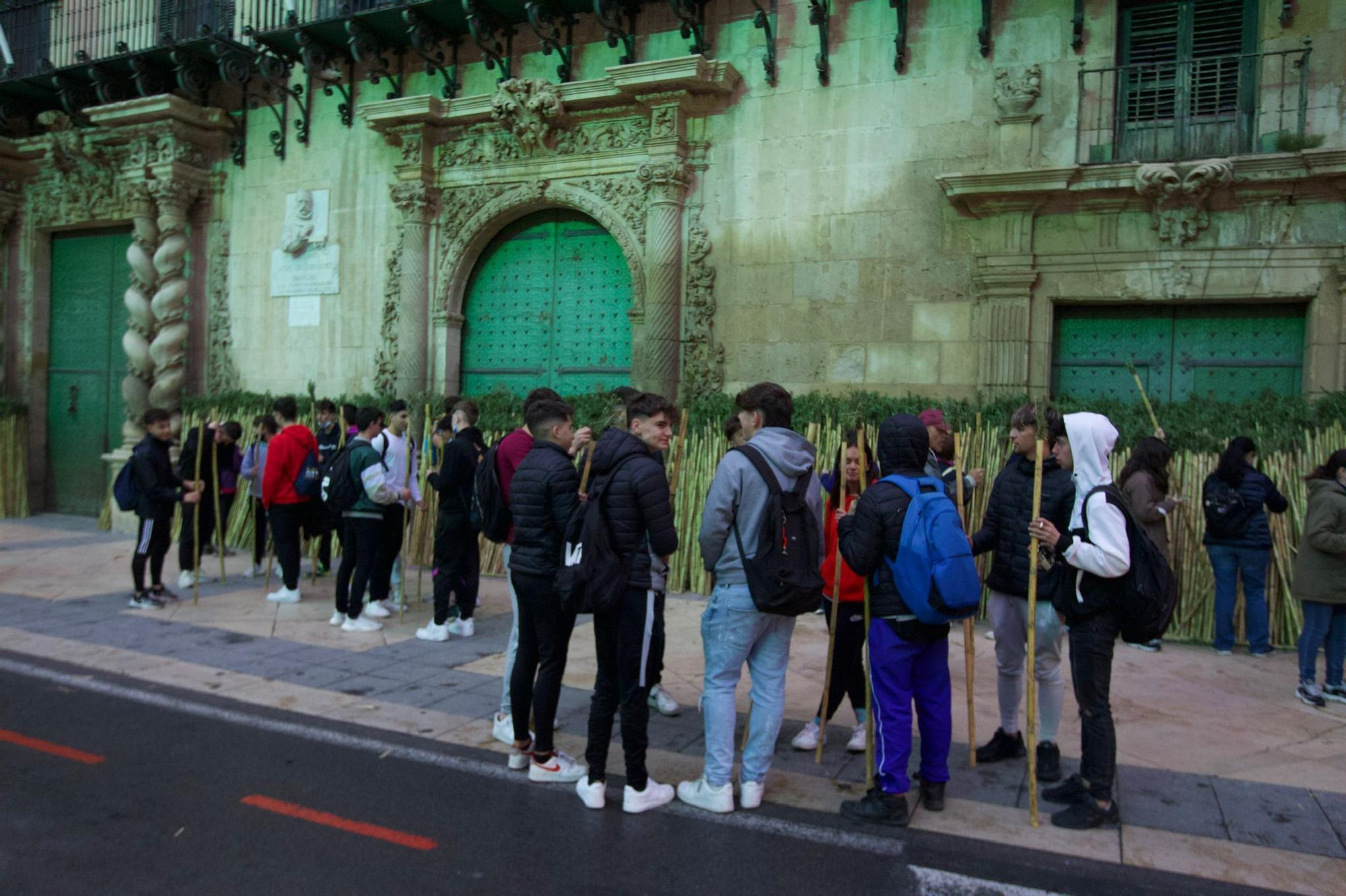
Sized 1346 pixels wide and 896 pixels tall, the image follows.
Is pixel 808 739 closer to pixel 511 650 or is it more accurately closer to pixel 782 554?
pixel 782 554

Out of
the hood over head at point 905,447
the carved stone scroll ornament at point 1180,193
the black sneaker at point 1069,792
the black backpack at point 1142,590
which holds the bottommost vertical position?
the black sneaker at point 1069,792

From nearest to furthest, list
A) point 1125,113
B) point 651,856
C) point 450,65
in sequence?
point 651,856
point 1125,113
point 450,65

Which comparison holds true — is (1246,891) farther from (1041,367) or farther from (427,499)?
(427,499)

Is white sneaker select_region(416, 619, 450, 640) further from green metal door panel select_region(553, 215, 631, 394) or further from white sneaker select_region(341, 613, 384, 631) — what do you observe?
green metal door panel select_region(553, 215, 631, 394)

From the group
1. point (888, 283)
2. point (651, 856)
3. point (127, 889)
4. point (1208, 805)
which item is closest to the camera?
point (127, 889)

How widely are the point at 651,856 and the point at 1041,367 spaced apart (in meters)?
A: 7.48

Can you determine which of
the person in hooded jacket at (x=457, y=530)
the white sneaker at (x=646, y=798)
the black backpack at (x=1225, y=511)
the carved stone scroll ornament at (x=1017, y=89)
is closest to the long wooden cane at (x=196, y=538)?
the person in hooded jacket at (x=457, y=530)

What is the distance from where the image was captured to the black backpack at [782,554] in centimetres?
456

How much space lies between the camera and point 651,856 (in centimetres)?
423

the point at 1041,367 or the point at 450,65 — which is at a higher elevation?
the point at 450,65

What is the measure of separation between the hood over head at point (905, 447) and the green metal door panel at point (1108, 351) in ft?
19.7

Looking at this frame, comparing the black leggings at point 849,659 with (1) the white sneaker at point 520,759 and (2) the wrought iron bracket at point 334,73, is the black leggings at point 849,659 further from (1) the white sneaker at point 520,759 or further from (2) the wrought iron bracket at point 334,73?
(2) the wrought iron bracket at point 334,73

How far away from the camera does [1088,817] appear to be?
4559 millimetres

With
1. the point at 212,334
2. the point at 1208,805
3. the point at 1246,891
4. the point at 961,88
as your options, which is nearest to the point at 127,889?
the point at 1246,891
